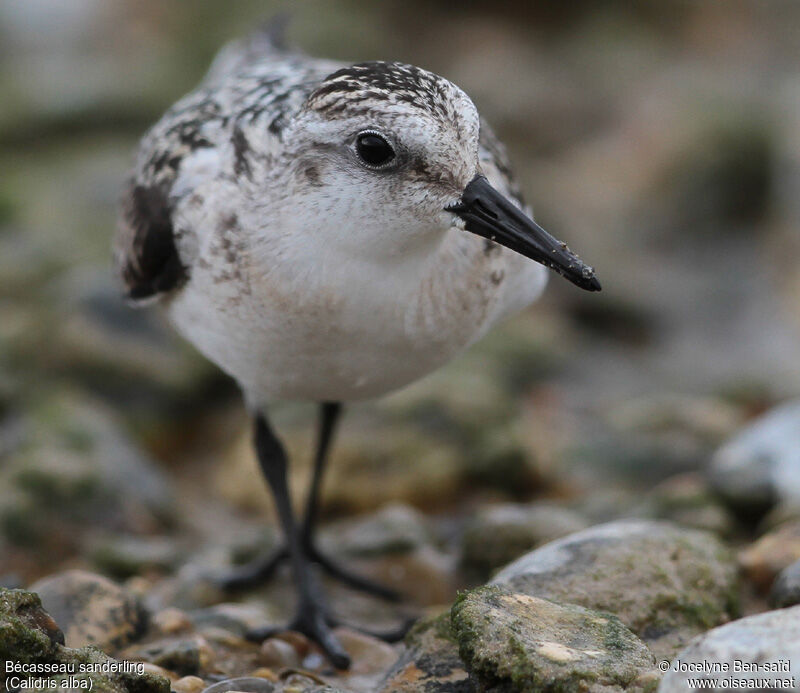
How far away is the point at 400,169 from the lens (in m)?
4.40

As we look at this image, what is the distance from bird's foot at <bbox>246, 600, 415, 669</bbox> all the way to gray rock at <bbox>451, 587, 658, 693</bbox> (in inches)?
63.4

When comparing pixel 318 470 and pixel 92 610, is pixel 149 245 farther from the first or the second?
pixel 318 470

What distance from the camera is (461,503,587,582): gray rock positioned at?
21.5ft

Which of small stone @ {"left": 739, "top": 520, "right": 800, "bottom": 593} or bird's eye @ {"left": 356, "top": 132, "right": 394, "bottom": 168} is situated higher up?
bird's eye @ {"left": 356, "top": 132, "right": 394, "bottom": 168}

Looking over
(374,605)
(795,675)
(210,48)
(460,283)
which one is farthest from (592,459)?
(210,48)

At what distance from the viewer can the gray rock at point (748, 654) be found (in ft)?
11.4

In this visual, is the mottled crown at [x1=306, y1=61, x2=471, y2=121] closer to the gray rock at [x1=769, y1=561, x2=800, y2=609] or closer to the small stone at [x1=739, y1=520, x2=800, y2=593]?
the gray rock at [x1=769, y1=561, x2=800, y2=609]

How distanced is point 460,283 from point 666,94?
9383mm

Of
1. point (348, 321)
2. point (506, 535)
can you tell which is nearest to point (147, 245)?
point (348, 321)

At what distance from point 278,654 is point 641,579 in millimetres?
1826

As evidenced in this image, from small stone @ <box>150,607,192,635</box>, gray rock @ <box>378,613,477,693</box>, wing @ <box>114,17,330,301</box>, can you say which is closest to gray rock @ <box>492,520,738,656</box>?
gray rock @ <box>378,613,477,693</box>

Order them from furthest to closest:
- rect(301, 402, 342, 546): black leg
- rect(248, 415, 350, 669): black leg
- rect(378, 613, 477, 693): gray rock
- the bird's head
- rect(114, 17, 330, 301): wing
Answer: rect(301, 402, 342, 546): black leg
rect(248, 415, 350, 669): black leg
rect(114, 17, 330, 301): wing
rect(378, 613, 477, 693): gray rock
the bird's head

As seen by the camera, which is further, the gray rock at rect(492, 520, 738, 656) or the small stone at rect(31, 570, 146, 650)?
the small stone at rect(31, 570, 146, 650)

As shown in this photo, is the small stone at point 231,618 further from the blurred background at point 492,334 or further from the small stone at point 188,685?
the small stone at point 188,685
